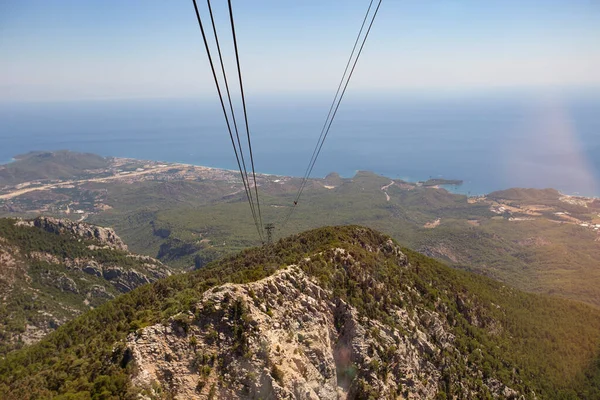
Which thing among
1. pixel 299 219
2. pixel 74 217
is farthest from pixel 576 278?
pixel 74 217

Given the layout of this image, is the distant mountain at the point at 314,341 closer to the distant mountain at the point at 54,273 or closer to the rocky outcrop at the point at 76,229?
the distant mountain at the point at 54,273

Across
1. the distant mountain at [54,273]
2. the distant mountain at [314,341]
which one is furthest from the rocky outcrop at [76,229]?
the distant mountain at [314,341]

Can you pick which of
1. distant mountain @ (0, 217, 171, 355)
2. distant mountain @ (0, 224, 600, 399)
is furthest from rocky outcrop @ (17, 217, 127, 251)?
distant mountain @ (0, 224, 600, 399)

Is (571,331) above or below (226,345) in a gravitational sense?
below

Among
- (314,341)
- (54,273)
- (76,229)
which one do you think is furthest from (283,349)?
(76,229)

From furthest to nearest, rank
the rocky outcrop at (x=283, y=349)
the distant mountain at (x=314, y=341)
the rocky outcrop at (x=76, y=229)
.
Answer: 1. the rocky outcrop at (x=76, y=229)
2. the distant mountain at (x=314, y=341)
3. the rocky outcrop at (x=283, y=349)

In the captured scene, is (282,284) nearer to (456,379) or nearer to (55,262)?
(456,379)

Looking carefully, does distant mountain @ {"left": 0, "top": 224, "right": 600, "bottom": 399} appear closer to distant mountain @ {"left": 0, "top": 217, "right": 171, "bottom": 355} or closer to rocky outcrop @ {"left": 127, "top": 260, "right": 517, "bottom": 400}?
rocky outcrop @ {"left": 127, "top": 260, "right": 517, "bottom": 400}

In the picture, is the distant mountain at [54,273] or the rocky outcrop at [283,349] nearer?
the rocky outcrop at [283,349]

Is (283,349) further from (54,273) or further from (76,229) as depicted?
(76,229)
